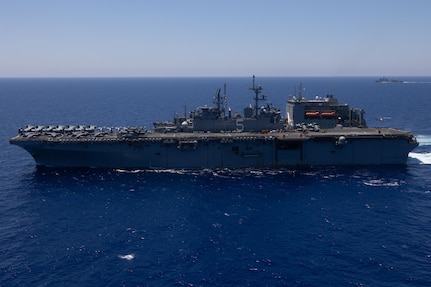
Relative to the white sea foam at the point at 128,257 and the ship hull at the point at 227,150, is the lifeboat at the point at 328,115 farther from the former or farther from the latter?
the white sea foam at the point at 128,257

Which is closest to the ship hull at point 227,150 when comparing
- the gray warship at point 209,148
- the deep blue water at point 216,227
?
the gray warship at point 209,148

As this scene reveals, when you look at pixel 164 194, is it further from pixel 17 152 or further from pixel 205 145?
pixel 17 152

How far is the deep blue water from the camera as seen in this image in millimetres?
29203

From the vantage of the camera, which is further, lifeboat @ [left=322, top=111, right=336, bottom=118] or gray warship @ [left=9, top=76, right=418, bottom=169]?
lifeboat @ [left=322, top=111, right=336, bottom=118]

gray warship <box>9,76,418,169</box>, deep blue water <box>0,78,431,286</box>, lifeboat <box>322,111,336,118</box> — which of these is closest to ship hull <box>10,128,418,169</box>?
gray warship <box>9,76,418,169</box>

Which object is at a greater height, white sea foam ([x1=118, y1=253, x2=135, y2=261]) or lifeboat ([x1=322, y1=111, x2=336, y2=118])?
lifeboat ([x1=322, y1=111, x2=336, y2=118])

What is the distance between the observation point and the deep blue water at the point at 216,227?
95.8ft

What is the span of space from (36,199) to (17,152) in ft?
87.2

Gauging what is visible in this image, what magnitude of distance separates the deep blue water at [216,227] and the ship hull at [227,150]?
1.79 m

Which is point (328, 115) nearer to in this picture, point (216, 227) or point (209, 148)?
point (209, 148)

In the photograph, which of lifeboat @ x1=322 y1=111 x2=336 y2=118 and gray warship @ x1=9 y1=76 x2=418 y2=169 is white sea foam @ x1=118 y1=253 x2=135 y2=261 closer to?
gray warship @ x1=9 y1=76 x2=418 y2=169

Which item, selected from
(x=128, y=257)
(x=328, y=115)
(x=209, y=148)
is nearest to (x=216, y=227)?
(x=128, y=257)

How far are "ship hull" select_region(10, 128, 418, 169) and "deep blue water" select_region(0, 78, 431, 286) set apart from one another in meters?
1.79

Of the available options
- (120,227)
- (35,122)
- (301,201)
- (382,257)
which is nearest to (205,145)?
(301,201)
